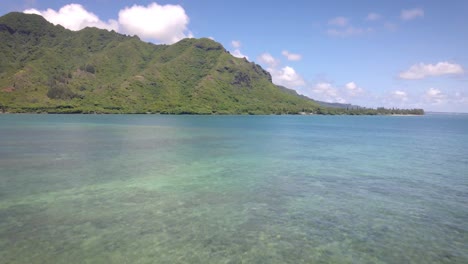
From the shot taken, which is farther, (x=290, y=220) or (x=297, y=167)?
(x=297, y=167)

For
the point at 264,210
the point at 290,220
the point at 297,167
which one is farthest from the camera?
the point at 297,167

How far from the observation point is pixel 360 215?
22031 mm

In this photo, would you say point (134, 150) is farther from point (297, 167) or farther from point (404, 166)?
point (404, 166)

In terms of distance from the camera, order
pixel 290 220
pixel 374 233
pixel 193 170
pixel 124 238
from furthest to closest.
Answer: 1. pixel 193 170
2. pixel 290 220
3. pixel 374 233
4. pixel 124 238

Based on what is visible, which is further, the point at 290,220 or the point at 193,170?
the point at 193,170

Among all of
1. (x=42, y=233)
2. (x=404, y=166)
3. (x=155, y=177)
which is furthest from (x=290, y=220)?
(x=404, y=166)

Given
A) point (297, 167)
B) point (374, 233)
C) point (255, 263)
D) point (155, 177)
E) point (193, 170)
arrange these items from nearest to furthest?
point (255, 263)
point (374, 233)
point (155, 177)
point (193, 170)
point (297, 167)

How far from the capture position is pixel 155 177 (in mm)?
33375

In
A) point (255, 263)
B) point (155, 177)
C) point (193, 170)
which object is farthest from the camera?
point (193, 170)

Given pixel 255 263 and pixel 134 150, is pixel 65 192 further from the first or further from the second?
pixel 134 150

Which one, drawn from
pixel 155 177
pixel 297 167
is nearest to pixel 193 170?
pixel 155 177

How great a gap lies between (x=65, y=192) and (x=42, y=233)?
9.62 m

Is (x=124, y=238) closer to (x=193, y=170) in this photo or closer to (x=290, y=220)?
(x=290, y=220)

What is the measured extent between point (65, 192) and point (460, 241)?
28418 millimetres
